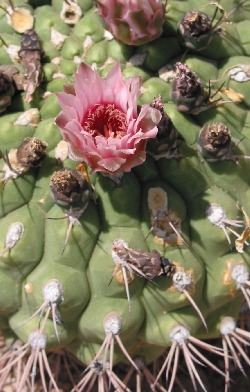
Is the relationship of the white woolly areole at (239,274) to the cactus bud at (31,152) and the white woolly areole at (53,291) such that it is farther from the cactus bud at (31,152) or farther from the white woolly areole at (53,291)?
the cactus bud at (31,152)

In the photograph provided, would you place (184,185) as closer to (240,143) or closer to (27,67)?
(240,143)

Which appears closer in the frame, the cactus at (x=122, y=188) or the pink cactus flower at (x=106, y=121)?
the pink cactus flower at (x=106, y=121)

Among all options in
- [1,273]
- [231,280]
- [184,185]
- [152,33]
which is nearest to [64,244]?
[1,273]

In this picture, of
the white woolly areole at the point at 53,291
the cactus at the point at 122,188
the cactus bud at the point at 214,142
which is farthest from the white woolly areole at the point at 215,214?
the white woolly areole at the point at 53,291

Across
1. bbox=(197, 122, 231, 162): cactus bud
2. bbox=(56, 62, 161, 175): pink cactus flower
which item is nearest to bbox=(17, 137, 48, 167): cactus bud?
bbox=(56, 62, 161, 175): pink cactus flower

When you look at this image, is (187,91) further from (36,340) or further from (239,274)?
(36,340)

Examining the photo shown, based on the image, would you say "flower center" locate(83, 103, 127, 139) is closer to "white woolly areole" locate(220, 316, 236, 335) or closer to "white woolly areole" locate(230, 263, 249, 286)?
"white woolly areole" locate(230, 263, 249, 286)

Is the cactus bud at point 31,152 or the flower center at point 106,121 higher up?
the flower center at point 106,121

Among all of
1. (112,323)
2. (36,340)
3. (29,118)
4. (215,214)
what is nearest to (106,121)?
(29,118)
